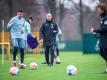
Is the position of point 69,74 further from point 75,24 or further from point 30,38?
point 75,24

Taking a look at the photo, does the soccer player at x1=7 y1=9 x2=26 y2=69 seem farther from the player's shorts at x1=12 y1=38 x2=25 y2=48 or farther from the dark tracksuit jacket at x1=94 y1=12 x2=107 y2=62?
the dark tracksuit jacket at x1=94 y1=12 x2=107 y2=62

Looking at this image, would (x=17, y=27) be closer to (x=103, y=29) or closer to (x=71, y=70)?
(x=103, y=29)

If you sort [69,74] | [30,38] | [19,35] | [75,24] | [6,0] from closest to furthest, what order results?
[69,74], [19,35], [30,38], [6,0], [75,24]

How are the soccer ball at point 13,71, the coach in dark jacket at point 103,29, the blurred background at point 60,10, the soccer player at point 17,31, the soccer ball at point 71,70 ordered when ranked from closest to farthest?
the soccer ball at point 71,70
the soccer ball at point 13,71
the coach in dark jacket at point 103,29
the soccer player at point 17,31
the blurred background at point 60,10

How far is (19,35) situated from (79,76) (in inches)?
151

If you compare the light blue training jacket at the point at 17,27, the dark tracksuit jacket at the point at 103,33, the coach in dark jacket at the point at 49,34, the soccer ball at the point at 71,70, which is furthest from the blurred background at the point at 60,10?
the soccer ball at the point at 71,70

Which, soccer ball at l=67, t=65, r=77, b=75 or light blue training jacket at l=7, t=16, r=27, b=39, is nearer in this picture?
soccer ball at l=67, t=65, r=77, b=75

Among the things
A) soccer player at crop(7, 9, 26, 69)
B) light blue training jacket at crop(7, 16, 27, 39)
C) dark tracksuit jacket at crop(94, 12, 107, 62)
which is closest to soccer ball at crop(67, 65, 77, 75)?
dark tracksuit jacket at crop(94, 12, 107, 62)

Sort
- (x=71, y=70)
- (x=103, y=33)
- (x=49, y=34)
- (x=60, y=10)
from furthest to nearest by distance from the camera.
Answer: (x=60, y=10)
(x=49, y=34)
(x=103, y=33)
(x=71, y=70)

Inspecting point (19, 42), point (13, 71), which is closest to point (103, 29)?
point (13, 71)

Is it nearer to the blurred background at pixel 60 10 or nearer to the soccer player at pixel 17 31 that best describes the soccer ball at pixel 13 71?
the soccer player at pixel 17 31

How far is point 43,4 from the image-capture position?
5734cm

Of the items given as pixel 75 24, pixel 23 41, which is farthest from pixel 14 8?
pixel 23 41

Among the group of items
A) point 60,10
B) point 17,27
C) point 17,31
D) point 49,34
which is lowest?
point 49,34
